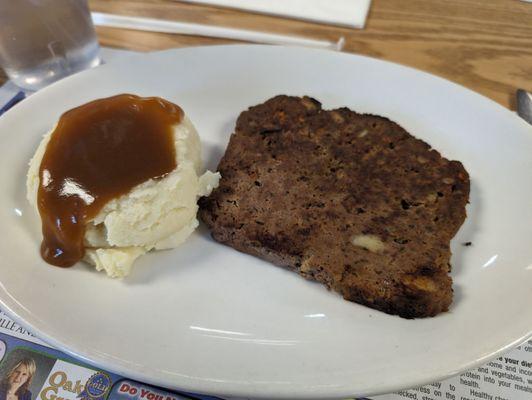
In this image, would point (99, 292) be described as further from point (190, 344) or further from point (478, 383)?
point (478, 383)

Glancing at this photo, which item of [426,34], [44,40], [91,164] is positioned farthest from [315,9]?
[91,164]

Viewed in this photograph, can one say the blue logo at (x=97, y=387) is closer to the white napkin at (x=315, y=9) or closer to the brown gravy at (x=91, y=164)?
the brown gravy at (x=91, y=164)

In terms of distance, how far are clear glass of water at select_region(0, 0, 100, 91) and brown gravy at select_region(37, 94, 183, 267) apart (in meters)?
0.59

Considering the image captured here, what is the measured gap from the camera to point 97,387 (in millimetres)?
1107

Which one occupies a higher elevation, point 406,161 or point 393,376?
point 406,161

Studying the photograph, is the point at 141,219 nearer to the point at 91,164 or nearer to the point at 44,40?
the point at 91,164

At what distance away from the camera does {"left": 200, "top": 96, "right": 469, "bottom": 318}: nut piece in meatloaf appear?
3.67 ft

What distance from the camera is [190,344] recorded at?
40.2 inches

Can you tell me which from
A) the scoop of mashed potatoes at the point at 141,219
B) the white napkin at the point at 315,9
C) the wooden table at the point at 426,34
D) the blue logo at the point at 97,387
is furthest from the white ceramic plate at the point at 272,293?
the white napkin at the point at 315,9

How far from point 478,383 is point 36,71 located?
1907 mm

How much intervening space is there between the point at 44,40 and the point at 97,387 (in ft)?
4.36

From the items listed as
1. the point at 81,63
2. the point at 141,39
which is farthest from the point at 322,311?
the point at 141,39

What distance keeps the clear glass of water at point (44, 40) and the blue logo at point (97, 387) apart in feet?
4.15

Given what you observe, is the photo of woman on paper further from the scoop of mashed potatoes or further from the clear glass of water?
the clear glass of water
